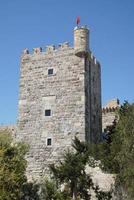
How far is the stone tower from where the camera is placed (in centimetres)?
3644

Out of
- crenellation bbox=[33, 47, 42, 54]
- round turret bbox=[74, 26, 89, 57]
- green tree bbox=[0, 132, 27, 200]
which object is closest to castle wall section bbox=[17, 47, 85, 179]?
crenellation bbox=[33, 47, 42, 54]

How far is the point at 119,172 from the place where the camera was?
3091 cm

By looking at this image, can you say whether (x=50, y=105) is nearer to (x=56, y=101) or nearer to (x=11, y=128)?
(x=56, y=101)

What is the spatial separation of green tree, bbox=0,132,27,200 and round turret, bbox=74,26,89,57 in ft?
28.3

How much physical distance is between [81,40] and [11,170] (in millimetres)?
11802

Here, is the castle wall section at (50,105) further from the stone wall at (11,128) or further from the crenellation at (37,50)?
the stone wall at (11,128)

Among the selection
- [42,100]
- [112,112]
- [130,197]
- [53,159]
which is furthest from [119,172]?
[112,112]

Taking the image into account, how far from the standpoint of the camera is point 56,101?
37312mm

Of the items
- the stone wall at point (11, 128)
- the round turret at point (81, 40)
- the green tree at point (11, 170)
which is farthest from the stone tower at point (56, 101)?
the green tree at point (11, 170)

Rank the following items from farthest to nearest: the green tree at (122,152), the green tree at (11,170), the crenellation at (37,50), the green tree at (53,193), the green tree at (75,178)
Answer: the crenellation at (37,50), the green tree at (11,170), the green tree at (75,178), the green tree at (122,152), the green tree at (53,193)

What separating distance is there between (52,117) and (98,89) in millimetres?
5303

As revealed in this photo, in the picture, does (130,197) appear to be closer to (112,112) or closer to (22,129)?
(22,129)

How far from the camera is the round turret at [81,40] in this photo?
122 feet

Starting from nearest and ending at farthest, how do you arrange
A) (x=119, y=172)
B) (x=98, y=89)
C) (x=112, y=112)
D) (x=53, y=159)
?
(x=119, y=172) → (x=53, y=159) → (x=98, y=89) → (x=112, y=112)
